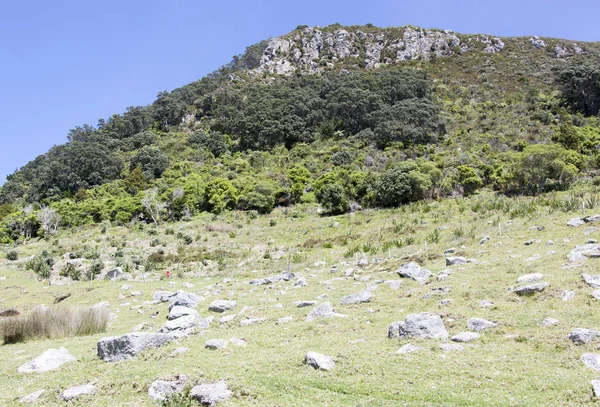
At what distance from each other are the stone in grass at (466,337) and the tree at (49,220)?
154 ft

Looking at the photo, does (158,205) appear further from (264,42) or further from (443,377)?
(264,42)

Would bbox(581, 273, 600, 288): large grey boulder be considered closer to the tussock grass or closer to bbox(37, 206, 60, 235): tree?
the tussock grass

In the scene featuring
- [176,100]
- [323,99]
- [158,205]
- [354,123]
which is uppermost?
[176,100]

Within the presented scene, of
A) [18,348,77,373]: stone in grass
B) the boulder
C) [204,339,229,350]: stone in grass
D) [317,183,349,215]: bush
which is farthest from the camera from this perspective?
[317,183,349,215]: bush

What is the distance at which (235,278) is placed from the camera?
1727cm

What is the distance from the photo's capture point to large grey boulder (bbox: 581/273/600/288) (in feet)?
24.1

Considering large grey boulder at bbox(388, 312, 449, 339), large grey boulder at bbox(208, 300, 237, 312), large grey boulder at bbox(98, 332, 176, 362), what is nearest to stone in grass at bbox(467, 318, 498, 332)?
large grey boulder at bbox(388, 312, 449, 339)

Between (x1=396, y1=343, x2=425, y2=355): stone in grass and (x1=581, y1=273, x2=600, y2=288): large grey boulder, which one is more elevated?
(x1=396, y1=343, x2=425, y2=355): stone in grass

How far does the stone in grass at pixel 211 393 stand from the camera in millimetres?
4648

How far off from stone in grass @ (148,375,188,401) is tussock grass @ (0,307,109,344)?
499 cm

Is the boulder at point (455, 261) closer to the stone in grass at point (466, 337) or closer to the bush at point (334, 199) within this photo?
the stone in grass at point (466, 337)

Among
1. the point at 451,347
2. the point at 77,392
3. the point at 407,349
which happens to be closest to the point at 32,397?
the point at 77,392

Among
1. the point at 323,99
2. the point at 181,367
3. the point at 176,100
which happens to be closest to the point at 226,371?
the point at 181,367

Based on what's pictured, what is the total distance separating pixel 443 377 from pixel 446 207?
27.0m
